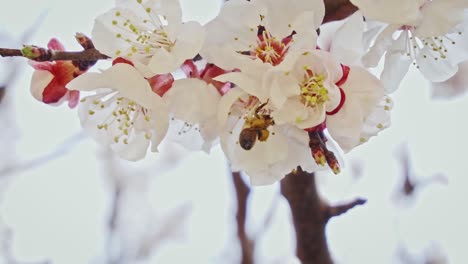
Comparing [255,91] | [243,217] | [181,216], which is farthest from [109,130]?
[181,216]

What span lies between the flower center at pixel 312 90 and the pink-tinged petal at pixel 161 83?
0.15 m

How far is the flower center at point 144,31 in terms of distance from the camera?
617mm

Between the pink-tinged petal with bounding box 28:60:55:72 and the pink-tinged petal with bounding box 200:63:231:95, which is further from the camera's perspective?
the pink-tinged petal with bounding box 28:60:55:72

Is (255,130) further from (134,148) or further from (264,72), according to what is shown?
(134,148)

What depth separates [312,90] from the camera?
0.55 metres

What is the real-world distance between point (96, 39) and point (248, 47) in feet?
0.57

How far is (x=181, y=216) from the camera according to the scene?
2836mm

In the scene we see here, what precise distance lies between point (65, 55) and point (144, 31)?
0.31 feet

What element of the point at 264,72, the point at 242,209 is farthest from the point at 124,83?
the point at 242,209

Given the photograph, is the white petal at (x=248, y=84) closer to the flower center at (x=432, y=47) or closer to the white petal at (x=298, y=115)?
the white petal at (x=298, y=115)

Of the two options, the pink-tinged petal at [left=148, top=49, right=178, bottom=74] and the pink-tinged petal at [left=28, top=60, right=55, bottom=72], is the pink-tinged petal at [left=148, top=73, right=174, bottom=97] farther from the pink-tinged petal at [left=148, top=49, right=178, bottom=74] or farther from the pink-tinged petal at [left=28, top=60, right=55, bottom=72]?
the pink-tinged petal at [left=28, top=60, right=55, bottom=72]

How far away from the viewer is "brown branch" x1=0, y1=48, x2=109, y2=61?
0.59m

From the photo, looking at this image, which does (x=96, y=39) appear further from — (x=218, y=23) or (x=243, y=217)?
(x=243, y=217)

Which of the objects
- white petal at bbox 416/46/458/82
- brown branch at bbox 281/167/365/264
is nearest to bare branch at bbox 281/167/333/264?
brown branch at bbox 281/167/365/264
